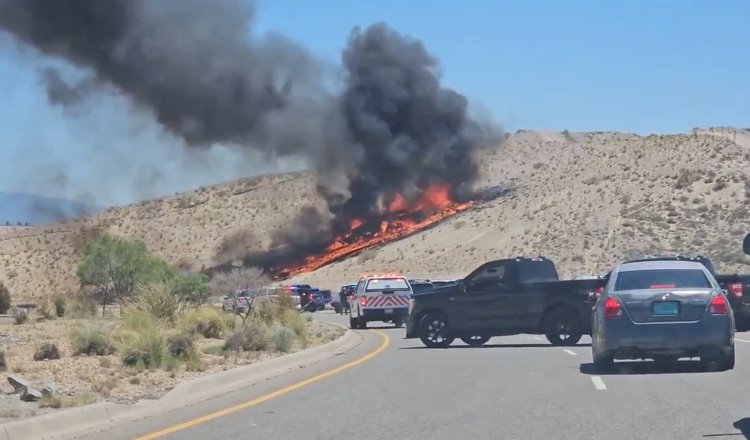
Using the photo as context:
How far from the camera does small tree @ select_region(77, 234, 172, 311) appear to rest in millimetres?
60562

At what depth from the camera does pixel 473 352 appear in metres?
25.6

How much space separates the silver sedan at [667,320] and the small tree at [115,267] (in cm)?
4359

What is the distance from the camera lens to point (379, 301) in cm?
4000

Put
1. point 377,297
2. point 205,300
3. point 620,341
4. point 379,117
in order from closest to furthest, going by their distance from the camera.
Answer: point 620,341
point 377,297
point 205,300
point 379,117

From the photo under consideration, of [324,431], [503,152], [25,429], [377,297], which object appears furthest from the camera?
[503,152]

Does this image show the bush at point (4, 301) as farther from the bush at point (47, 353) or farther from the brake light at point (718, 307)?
the brake light at point (718, 307)

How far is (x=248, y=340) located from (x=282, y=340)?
0.80 metres

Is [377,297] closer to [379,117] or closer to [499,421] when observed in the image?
[499,421]

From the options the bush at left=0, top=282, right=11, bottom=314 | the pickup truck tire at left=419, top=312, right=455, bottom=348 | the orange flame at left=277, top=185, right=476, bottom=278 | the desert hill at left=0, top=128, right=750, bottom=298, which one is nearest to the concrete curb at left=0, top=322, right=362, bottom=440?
the pickup truck tire at left=419, top=312, right=455, bottom=348

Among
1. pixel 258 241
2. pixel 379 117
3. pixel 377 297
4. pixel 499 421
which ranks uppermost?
pixel 379 117

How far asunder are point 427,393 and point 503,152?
97878 millimetres

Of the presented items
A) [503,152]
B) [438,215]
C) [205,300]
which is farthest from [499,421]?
[503,152]

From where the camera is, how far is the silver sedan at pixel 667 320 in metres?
17.8

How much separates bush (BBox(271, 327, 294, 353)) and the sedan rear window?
366 inches
